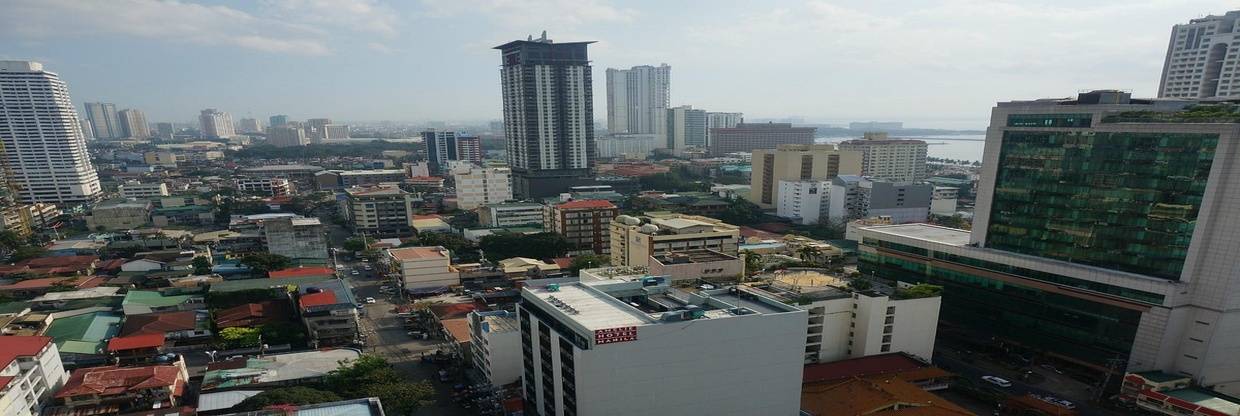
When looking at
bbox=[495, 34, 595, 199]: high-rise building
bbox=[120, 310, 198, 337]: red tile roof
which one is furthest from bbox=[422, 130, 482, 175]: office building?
bbox=[120, 310, 198, 337]: red tile roof

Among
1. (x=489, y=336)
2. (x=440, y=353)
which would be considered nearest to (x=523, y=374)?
(x=489, y=336)

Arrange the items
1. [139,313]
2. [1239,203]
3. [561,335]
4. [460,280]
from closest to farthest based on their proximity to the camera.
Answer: [561,335], [1239,203], [139,313], [460,280]

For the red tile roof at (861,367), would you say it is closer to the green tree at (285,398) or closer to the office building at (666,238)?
the office building at (666,238)

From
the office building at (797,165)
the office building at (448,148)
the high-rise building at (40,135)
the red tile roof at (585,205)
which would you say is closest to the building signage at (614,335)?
the red tile roof at (585,205)

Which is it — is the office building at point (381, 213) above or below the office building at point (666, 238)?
below

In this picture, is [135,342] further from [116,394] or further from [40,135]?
[40,135]

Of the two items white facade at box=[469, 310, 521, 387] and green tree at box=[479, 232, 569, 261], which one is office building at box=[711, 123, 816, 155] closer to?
green tree at box=[479, 232, 569, 261]

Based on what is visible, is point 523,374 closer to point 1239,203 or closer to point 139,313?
point 139,313
